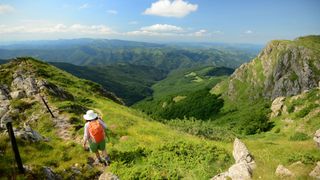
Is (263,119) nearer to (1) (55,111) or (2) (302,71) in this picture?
(2) (302,71)

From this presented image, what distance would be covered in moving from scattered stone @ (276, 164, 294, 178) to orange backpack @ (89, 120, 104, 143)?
11.9 meters

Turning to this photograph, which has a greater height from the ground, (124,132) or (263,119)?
(124,132)

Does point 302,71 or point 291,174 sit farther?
point 302,71

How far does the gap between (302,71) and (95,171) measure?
175888 millimetres

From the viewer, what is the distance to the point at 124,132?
33.4 meters

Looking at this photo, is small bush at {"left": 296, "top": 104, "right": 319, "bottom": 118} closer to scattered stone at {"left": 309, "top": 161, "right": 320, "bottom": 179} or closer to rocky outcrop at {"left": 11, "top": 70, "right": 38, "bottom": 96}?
rocky outcrop at {"left": 11, "top": 70, "right": 38, "bottom": 96}

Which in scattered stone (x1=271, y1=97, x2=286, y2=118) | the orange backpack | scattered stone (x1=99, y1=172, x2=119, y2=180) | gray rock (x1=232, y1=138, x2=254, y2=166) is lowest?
scattered stone (x1=271, y1=97, x2=286, y2=118)

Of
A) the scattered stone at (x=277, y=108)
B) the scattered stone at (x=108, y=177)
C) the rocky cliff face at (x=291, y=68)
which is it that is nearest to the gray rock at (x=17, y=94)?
the scattered stone at (x=108, y=177)

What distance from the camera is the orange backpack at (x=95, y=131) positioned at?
66.9ft

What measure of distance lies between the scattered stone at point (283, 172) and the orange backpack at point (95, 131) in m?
11.9

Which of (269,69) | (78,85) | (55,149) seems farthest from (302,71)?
(55,149)

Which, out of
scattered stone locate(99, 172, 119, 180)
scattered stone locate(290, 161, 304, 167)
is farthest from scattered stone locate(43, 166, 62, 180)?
scattered stone locate(290, 161, 304, 167)

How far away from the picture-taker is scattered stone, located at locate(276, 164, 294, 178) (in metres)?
15.7

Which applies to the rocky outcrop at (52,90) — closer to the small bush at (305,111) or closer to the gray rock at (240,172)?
the gray rock at (240,172)
